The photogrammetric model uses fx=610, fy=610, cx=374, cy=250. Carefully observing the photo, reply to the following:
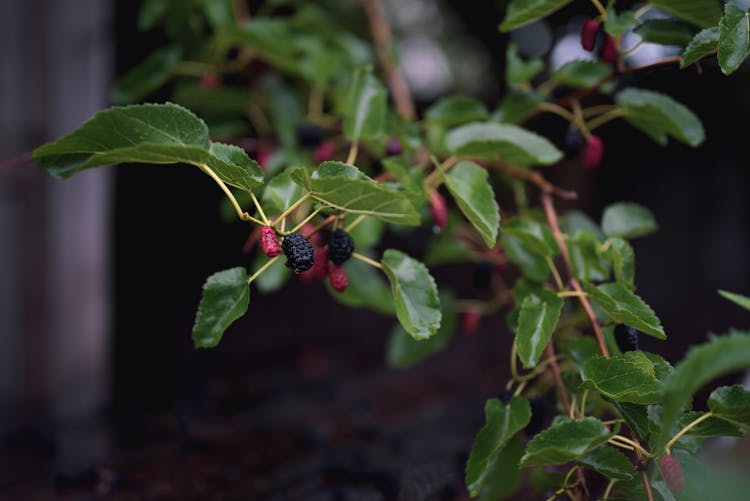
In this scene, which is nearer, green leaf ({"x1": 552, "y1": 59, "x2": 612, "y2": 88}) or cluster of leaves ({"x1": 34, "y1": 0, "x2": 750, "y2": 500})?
cluster of leaves ({"x1": 34, "y1": 0, "x2": 750, "y2": 500})

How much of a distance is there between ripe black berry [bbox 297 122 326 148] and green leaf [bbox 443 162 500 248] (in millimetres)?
442

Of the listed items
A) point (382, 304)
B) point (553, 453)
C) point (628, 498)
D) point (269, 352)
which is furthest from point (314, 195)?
point (269, 352)

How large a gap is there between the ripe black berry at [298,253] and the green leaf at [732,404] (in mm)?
371

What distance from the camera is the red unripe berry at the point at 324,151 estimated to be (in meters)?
1.02

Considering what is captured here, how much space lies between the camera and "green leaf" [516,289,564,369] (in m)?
0.58

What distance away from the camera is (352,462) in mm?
1100

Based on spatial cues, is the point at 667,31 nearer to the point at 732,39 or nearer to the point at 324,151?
the point at 732,39

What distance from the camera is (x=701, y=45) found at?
1.99 feet

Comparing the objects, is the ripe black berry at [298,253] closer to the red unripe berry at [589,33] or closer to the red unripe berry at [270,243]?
the red unripe berry at [270,243]

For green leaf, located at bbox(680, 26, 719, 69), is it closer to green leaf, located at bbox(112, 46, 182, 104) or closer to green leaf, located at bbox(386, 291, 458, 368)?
green leaf, located at bbox(386, 291, 458, 368)

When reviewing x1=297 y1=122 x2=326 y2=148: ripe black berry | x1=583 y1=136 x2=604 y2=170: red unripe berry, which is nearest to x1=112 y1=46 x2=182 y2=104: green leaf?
x1=297 y1=122 x2=326 y2=148: ripe black berry

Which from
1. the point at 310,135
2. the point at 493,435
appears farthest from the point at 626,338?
the point at 310,135

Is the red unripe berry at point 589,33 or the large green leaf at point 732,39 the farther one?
the red unripe berry at point 589,33

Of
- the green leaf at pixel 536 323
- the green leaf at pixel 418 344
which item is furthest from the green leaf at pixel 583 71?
the green leaf at pixel 418 344
